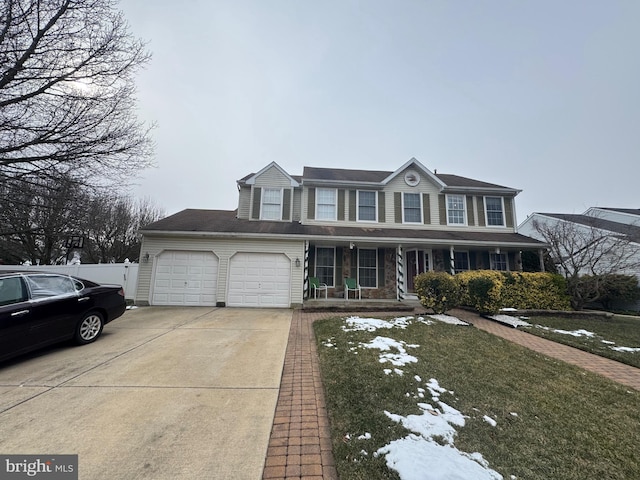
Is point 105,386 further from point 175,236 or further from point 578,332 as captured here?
point 578,332

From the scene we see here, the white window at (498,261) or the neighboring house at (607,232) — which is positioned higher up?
the neighboring house at (607,232)

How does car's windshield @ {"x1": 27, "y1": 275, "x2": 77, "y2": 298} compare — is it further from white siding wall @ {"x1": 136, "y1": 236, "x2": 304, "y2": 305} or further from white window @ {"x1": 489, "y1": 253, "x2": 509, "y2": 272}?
white window @ {"x1": 489, "y1": 253, "x2": 509, "y2": 272}

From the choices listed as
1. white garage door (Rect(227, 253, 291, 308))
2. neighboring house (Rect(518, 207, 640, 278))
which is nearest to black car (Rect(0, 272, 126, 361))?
white garage door (Rect(227, 253, 291, 308))

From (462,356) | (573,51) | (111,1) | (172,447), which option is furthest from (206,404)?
(573,51)

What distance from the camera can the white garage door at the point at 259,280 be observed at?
9617 mm

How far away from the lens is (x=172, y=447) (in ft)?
7.19

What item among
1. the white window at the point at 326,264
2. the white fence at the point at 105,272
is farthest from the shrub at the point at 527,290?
the white fence at the point at 105,272

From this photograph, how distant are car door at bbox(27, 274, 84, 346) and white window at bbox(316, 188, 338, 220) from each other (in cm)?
890

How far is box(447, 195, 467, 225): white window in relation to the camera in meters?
12.5

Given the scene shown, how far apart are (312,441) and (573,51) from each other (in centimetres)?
1815

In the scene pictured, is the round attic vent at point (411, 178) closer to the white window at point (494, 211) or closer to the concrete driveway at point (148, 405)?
the white window at point (494, 211)

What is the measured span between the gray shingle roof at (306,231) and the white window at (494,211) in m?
0.66

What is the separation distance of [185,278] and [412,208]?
10.8m

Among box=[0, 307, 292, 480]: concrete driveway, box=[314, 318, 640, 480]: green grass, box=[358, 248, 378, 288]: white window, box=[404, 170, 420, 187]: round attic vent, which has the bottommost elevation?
Answer: box=[0, 307, 292, 480]: concrete driveway
